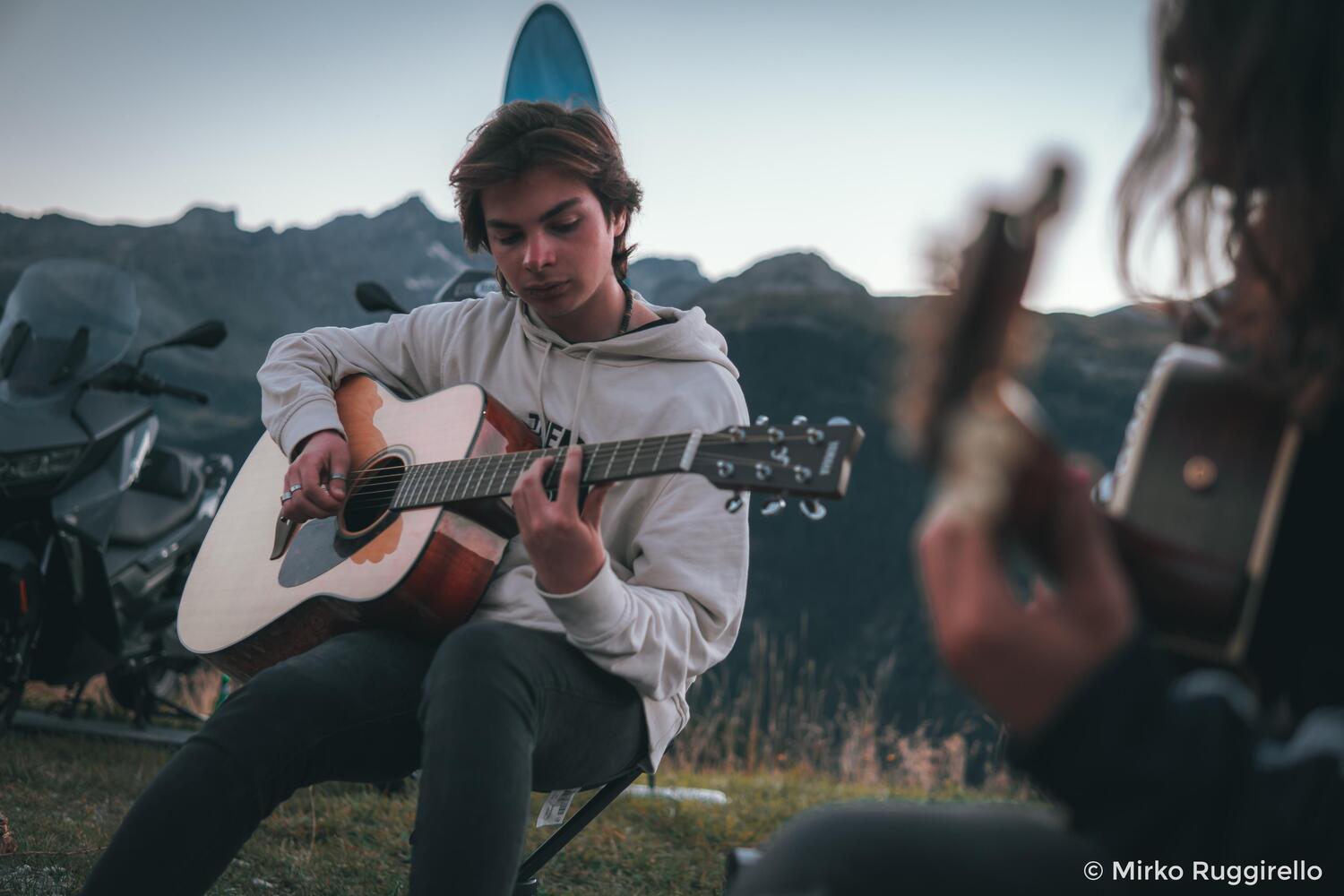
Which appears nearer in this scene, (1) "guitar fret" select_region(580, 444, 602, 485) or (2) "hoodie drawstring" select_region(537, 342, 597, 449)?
(1) "guitar fret" select_region(580, 444, 602, 485)

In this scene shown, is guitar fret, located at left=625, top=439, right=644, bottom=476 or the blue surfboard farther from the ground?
the blue surfboard

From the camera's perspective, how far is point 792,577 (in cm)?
3061

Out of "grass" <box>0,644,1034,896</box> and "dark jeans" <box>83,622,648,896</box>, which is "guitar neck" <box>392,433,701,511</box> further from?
"grass" <box>0,644,1034,896</box>

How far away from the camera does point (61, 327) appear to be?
13.6 ft

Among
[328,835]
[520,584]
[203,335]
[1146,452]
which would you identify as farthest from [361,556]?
[203,335]

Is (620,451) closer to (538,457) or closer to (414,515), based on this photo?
(538,457)

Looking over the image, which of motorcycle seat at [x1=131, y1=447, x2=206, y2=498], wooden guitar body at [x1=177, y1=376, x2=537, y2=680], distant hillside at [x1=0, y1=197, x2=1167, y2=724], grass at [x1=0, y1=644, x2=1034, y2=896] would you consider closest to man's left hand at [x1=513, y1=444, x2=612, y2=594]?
wooden guitar body at [x1=177, y1=376, x2=537, y2=680]

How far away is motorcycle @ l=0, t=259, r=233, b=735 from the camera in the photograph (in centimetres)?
385

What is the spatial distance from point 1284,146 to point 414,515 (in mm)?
1701

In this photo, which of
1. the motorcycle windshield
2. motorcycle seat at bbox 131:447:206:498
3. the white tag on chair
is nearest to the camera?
the white tag on chair

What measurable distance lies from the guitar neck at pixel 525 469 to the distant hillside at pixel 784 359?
24.1m

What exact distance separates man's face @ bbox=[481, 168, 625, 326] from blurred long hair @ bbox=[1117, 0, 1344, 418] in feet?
4.91

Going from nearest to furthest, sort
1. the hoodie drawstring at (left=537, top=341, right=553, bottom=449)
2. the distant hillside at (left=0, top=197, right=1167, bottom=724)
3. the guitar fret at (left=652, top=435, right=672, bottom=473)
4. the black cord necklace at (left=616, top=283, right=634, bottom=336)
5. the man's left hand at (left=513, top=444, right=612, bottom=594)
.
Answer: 1. the man's left hand at (left=513, top=444, right=612, bottom=594)
2. the guitar fret at (left=652, top=435, right=672, bottom=473)
3. the hoodie drawstring at (left=537, top=341, right=553, bottom=449)
4. the black cord necklace at (left=616, top=283, right=634, bottom=336)
5. the distant hillside at (left=0, top=197, right=1167, bottom=724)

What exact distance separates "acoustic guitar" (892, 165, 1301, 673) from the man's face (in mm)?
1422
